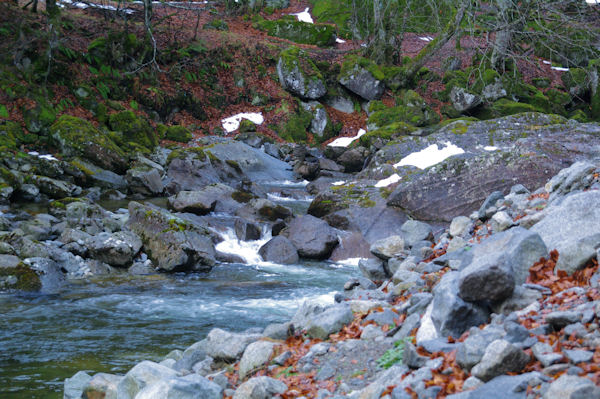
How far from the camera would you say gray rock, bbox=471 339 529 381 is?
2.45 m

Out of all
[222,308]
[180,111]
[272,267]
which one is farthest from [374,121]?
[222,308]

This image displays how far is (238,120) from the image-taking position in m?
24.0

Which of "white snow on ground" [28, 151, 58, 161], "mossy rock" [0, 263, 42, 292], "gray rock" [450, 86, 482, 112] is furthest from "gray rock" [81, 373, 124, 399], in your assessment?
"gray rock" [450, 86, 482, 112]

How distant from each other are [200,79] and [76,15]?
256 inches

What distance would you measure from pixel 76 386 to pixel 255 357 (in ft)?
5.48

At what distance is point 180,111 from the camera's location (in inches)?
918

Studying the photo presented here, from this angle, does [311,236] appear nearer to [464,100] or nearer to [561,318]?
[561,318]

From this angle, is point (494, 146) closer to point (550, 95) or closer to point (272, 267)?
point (272, 267)

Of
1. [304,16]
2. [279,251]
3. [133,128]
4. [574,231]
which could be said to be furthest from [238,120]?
[574,231]

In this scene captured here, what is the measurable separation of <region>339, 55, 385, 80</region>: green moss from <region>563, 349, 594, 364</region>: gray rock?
2415 centimetres

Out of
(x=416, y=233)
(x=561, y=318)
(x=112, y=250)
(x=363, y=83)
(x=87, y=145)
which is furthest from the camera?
(x=363, y=83)

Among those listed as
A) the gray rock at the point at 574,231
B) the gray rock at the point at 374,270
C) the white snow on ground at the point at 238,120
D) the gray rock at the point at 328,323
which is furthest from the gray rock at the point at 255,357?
the white snow on ground at the point at 238,120

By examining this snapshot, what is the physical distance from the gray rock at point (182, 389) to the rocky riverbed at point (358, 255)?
0.01 metres

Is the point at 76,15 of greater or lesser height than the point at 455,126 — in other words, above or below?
above
